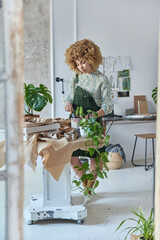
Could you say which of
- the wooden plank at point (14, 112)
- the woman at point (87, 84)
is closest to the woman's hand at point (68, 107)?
the woman at point (87, 84)

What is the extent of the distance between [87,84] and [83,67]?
0.62 feet

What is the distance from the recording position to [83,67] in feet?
12.1

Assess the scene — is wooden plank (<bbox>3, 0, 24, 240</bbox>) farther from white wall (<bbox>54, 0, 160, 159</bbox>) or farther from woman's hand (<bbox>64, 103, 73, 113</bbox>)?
white wall (<bbox>54, 0, 160, 159</bbox>)

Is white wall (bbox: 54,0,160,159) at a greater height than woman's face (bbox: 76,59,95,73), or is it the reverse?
white wall (bbox: 54,0,160,159)

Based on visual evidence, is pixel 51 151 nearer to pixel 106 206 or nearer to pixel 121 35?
pixel 106 206

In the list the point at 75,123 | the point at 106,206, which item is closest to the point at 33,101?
the point at 75,123

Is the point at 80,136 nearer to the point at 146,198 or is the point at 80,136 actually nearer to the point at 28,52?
the point at 146,198

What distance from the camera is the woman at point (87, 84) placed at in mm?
3633

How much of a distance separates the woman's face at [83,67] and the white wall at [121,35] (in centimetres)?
184

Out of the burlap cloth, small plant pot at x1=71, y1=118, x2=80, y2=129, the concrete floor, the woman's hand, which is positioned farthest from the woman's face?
the concrete floor

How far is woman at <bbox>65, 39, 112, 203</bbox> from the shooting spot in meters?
3.63

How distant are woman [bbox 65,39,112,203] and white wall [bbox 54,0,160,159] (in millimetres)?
1805

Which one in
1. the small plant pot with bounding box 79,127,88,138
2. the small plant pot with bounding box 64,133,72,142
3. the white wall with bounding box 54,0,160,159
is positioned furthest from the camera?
the white wall with bounding box 54,0,160,159

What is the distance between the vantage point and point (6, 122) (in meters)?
1.23
